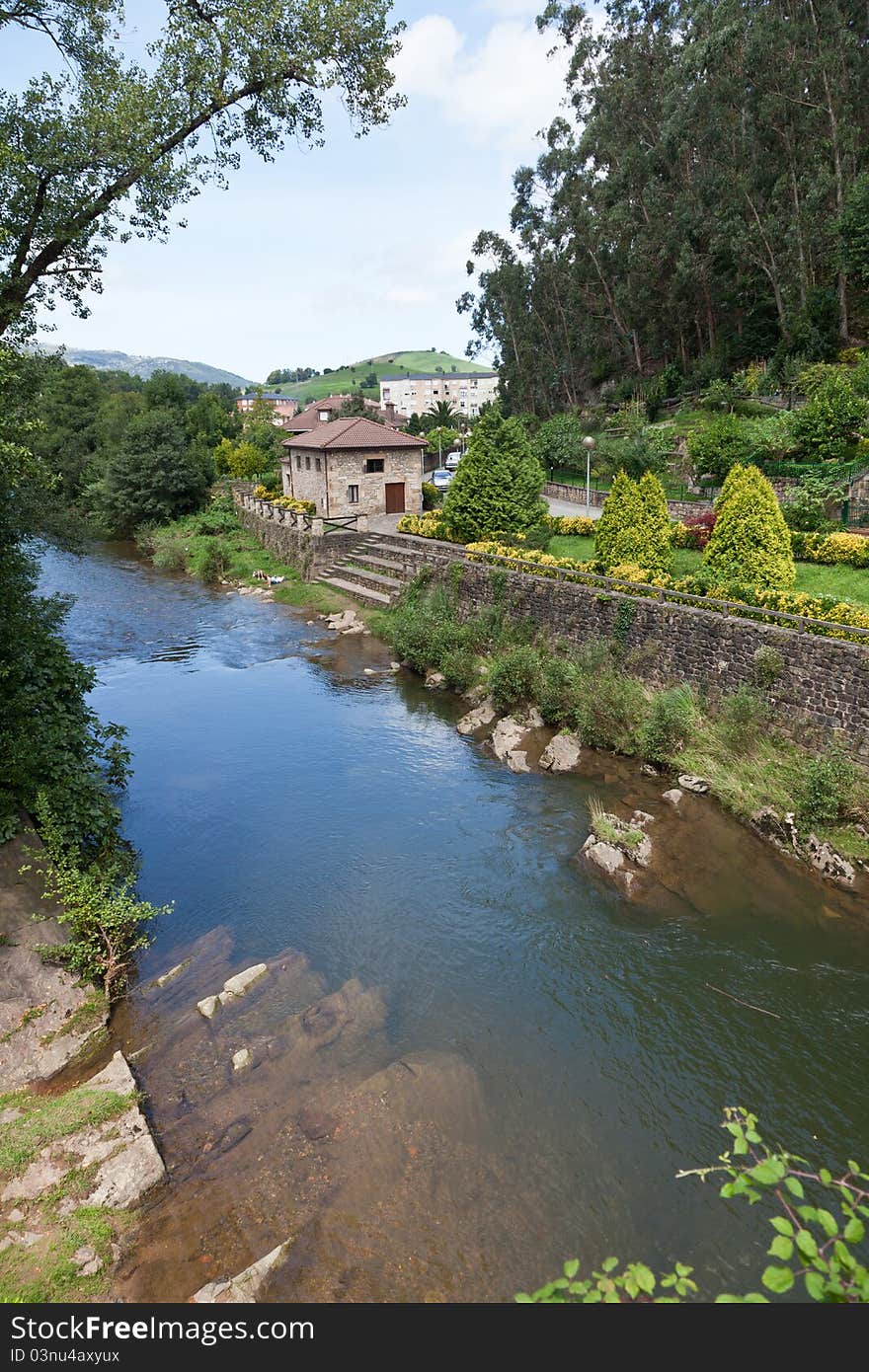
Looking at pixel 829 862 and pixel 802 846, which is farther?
pixel 802 846

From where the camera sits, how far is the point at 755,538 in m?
19.2

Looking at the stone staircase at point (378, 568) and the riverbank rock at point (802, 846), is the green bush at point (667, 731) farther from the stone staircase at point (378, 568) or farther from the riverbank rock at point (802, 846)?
the stone staircase at point (378, 568)

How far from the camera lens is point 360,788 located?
1709 cm

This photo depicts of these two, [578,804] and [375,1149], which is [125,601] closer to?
[578,804]

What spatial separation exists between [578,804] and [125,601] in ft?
93.6

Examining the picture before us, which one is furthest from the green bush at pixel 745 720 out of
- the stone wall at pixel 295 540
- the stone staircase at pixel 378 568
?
the stone wall at pixel 295 540

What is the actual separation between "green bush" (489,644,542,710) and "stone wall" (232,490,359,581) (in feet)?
60.8

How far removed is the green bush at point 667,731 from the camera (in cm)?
1725

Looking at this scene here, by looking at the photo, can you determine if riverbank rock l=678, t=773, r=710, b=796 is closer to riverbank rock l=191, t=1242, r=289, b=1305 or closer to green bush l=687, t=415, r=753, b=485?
riverbank rock l=191, t=1242, r=289, b=1305

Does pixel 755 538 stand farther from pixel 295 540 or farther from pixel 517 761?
pixel 295 540

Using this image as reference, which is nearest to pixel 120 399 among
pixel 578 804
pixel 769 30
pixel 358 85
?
pixel 769 30

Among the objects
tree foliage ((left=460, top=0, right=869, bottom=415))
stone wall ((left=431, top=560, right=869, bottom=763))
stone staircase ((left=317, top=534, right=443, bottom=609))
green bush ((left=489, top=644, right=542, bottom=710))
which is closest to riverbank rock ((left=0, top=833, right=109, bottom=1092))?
green bush ((left=489, top=644, right=542, bottom=710))

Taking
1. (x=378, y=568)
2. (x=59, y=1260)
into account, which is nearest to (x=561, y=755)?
(x=59, y=1260)

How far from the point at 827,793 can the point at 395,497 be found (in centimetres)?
3236
